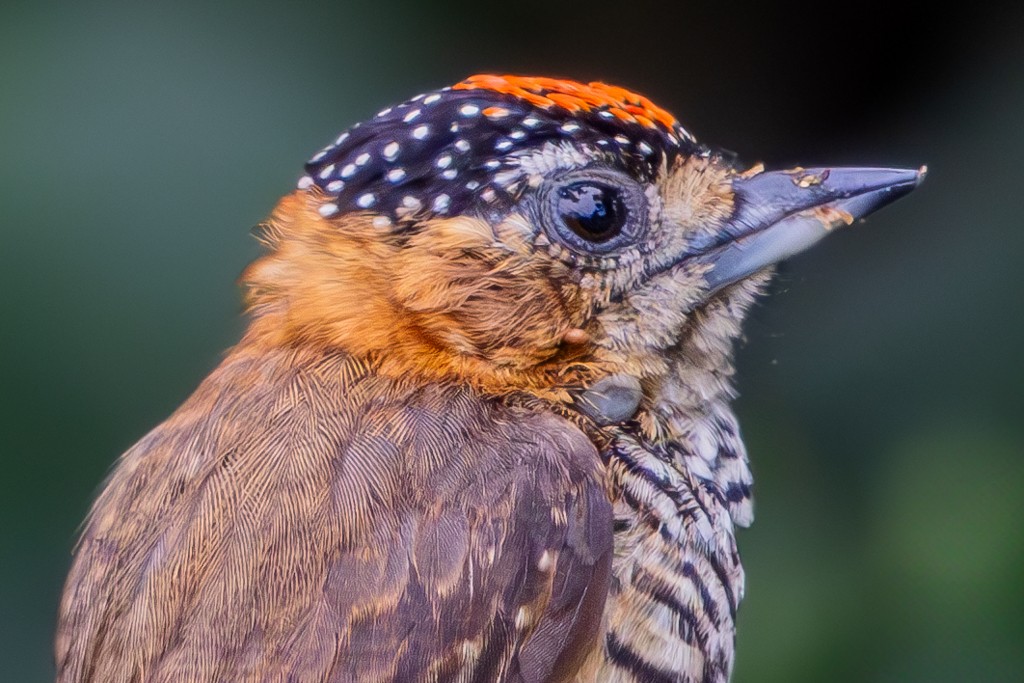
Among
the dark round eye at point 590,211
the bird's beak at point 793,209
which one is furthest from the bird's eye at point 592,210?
the bird's beak at point 793,209

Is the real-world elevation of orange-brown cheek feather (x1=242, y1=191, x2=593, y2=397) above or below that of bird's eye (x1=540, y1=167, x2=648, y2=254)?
below

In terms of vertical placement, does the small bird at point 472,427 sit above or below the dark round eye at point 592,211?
below

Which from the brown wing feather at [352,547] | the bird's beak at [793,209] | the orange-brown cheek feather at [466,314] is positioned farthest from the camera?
the bird's beak at [793,209]

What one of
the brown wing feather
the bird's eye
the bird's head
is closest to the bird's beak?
the bird's head

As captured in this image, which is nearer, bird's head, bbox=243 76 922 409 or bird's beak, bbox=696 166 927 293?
bird's head, bbox=243 76 922 409

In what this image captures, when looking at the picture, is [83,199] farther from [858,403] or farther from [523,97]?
[858,403]

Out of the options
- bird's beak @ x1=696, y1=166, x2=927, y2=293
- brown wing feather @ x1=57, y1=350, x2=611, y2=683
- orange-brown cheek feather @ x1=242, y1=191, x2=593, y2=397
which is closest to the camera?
brown wing feather @ x1=57, y1=350, x2=611, y2=683

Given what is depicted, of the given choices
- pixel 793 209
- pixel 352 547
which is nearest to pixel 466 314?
pixel 352 547

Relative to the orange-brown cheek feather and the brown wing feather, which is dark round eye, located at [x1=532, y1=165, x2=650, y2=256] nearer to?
the orange-brown cheek feather

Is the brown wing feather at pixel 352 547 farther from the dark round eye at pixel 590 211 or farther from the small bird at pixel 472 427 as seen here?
the dark round eye at pixel 590 211
